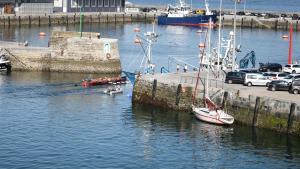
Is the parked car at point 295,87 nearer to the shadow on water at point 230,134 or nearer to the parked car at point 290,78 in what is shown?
the parked car at point 290,78

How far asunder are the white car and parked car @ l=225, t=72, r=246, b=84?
62 centimetres

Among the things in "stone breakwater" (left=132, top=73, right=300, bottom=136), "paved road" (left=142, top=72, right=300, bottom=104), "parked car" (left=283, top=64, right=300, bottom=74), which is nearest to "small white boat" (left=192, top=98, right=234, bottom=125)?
"stone breakwater" (left=132, top=73, right=300, bottom=136)

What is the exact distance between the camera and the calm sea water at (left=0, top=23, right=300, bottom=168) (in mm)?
48062

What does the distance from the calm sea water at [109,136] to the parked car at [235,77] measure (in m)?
5.39

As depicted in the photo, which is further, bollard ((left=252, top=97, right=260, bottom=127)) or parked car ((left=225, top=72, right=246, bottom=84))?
parked car ((left=225, top=72, right=246, bottom=84))

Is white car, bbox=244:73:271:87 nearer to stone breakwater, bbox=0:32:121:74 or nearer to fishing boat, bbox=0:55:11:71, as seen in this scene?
stone breakwater, bbox=0:32:121:74

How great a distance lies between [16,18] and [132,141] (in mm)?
94805

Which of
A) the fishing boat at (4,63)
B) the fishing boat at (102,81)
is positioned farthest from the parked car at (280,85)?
the fishing boat at (4,63)

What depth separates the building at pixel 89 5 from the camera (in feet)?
538

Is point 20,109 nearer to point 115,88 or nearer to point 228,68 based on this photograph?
point 115,88

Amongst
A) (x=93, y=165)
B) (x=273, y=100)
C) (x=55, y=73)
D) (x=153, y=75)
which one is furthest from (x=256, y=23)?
(x=93, y=165)

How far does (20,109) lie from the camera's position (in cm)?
6184

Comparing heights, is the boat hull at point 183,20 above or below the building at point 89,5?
below

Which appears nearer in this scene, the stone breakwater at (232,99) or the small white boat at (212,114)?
the stone breakwater at (232,99)
